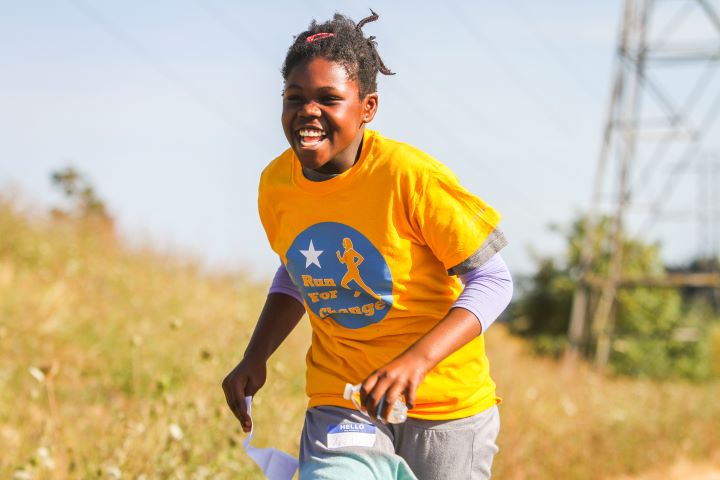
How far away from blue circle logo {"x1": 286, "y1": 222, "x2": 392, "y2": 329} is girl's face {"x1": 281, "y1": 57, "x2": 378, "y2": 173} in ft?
0.73

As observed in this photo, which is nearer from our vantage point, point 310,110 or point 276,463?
point 310,110

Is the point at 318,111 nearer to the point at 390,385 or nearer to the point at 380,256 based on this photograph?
the point at 380,256

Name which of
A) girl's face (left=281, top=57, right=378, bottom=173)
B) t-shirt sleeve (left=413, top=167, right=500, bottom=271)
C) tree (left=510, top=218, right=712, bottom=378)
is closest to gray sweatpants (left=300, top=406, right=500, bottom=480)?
t-shirt sleeve (left=413, top=167, right=500, bottom=271)

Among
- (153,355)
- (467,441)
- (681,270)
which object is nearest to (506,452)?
(153,355)

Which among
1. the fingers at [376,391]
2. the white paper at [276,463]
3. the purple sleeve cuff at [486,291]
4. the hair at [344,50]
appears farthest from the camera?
the white paper at [276,463]

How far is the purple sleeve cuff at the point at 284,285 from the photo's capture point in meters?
3.64

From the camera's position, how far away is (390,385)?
271cm

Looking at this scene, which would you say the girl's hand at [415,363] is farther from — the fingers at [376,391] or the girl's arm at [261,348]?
the girl's arm at [261,348]

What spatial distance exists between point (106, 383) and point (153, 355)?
1.95 ft

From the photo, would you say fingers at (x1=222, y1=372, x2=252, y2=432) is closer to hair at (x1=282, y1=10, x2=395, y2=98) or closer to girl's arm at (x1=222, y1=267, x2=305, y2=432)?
girl's arm at (x1=222, y1=267, x2=305, y2=432)

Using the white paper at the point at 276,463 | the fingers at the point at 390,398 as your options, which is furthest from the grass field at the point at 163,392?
the fingers at the point at 390,398

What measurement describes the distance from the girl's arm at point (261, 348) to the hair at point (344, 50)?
75 cm

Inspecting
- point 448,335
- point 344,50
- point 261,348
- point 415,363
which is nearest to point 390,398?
point 415,363

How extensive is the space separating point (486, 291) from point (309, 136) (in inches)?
25.9
